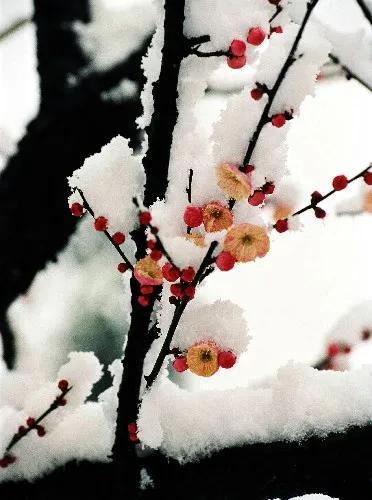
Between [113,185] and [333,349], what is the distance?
2.73 m

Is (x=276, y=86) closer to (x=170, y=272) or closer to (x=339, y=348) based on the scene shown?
(x=170, y=272)

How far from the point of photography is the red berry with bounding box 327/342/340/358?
3445mm

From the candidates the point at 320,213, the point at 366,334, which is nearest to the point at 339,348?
the point at 366,334

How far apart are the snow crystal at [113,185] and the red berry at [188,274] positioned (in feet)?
0.84

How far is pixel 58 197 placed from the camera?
269cm

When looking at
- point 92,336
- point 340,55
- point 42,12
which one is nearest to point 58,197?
point 42,12

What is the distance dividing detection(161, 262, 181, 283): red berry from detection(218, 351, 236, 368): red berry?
0.27m

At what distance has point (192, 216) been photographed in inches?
40.6

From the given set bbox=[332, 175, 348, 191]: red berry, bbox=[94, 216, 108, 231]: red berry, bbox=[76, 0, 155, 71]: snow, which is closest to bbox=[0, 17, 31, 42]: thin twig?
bbox=[76, 0, 155, 71]: snow

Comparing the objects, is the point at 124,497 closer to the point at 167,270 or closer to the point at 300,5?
the point at 167,270

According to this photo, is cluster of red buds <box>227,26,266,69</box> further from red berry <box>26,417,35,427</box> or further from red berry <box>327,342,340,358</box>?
red berry <box>327,342,340,358</box>

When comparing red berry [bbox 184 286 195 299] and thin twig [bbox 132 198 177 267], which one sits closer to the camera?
thin twig [bbox 132 198 177 267]

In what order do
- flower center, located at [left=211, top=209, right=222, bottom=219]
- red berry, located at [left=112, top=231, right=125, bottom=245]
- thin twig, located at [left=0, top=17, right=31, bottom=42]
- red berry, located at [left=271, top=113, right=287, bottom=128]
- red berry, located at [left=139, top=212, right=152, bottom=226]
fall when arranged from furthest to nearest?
→ thin twig, located at [left=0, top=17, right=31, bottom=42], red berry, located at [left=112, top=231, right=125, bottom=245], flower center, located at [left=211, top=209, right=222, bottom=219], red berry, located at [left=271, top=113, right=287, bottom=128], red berry, located at [left=139, top=212, right=152, bottom=226]

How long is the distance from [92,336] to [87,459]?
453cm
